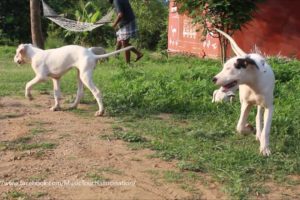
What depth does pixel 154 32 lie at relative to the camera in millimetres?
22156

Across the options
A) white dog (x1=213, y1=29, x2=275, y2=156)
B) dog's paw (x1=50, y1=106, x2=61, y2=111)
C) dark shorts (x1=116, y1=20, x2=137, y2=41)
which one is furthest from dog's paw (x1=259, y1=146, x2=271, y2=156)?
dark shorts (x1=116, y1=20, x2=137, y2=41)

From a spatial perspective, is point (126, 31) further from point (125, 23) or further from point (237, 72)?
point (237, 72)

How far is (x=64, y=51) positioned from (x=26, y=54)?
60 cm

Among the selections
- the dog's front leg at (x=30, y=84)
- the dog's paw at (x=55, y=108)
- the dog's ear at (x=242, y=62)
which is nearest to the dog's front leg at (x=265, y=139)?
the dog's ear at (x=242, y=62)

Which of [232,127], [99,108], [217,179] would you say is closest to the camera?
[217,179]

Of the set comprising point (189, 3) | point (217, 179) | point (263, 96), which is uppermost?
point (189, 3)

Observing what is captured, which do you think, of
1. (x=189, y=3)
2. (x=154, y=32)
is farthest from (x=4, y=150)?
(x=154, y=32)

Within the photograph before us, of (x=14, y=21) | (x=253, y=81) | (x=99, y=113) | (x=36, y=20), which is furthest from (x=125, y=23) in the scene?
(x=14, y=21)

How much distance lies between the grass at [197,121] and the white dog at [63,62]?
372 mm

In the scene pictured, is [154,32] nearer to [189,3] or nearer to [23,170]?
[189,3]

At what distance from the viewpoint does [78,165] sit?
4727mm

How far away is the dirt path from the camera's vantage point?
412cm

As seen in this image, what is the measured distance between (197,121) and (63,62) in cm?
189

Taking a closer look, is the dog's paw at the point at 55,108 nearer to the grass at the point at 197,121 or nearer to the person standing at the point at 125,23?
the grass at the point at 197,121
